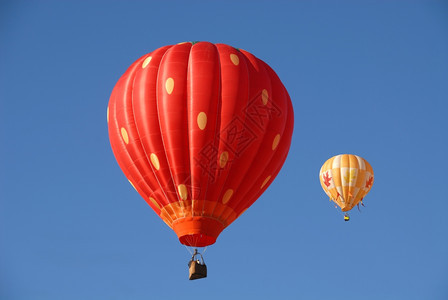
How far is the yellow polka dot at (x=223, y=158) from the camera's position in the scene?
20.1m

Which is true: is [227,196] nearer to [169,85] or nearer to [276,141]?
[276,141]

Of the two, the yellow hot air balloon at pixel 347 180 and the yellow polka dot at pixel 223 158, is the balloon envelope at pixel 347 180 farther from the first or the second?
the yellow polka dot at pixel 223 158

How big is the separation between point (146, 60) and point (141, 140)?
204cm

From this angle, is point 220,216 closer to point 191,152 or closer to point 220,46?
point 191,152

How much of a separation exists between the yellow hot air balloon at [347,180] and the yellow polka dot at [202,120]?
10039 millimetres

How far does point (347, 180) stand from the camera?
2892cm

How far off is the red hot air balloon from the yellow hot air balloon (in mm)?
8349

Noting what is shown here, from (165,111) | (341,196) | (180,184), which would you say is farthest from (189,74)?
(341,196)

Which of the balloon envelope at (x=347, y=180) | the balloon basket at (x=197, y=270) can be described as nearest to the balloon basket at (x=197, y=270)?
the balloon basket at (x=197, y=270)

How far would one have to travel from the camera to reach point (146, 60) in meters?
21.1

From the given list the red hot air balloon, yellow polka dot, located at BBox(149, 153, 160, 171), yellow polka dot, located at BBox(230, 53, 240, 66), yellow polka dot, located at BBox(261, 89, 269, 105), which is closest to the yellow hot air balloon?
the red hot air balloon

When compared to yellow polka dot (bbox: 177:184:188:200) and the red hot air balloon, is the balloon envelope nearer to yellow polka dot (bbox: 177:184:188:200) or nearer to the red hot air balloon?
the red hot air balloon

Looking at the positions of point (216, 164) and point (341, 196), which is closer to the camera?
point (216, 164)

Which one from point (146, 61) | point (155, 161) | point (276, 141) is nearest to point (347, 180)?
point (276, 141)
